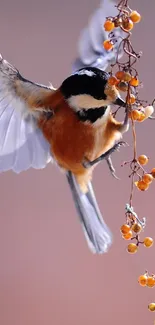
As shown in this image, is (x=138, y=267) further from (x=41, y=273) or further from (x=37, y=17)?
(x=37, y=17)

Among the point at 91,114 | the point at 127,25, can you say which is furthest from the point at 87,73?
the point at 127,25

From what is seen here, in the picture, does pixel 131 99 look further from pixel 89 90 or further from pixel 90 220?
pixel 90 220

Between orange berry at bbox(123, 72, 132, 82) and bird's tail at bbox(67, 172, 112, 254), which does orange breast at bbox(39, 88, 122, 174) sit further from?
orange berry at bbox(123, 72, 132, 82)

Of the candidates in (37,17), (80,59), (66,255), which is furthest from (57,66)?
(80,59)

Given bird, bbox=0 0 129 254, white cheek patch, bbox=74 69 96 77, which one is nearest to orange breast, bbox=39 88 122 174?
bird, bbox=0 0 129 254

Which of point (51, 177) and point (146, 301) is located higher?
point (51, 177)

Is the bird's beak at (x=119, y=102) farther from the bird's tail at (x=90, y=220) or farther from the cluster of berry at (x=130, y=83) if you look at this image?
the bird's tail at (x=90, y=220)

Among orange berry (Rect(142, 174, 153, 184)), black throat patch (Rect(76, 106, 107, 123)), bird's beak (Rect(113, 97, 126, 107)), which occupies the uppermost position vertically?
bird's beak (Rect(113, 97, 126, 107))
